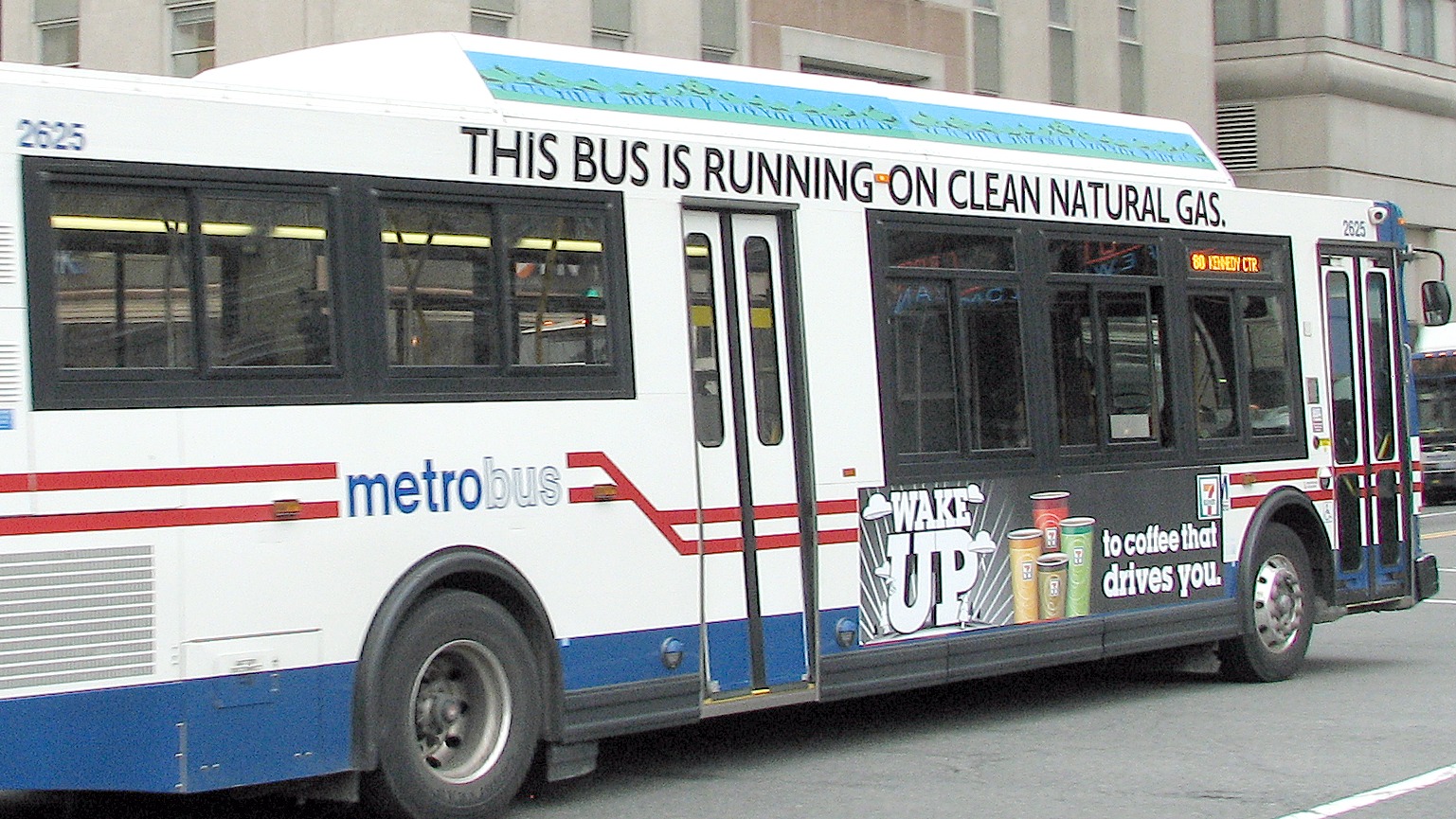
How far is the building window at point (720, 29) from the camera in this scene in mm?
29750

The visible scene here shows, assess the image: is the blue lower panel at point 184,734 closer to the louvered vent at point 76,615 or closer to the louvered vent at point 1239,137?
the louvered vent at point 76,615

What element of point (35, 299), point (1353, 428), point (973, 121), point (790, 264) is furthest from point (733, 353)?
point (1353, 428)

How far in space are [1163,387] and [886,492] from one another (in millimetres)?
2691

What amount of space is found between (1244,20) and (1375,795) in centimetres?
4623

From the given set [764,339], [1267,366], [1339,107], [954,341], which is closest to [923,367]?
[954,341]

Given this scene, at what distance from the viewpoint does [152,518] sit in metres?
7.12

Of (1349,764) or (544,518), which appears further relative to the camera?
(1349,764)

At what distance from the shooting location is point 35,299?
696 centimetres

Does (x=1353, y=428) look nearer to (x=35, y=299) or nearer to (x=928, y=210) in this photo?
(x=928, y=210)

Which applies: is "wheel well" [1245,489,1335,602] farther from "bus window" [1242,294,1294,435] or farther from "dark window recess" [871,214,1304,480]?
"bus window" [1242,294,1294,435]

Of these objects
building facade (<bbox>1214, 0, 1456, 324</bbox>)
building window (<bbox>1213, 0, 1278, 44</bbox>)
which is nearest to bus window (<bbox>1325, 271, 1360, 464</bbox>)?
building facade (<bbox>1214, 0, 1456, 324</bbox>)

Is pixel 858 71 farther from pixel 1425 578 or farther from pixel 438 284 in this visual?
pixel 438 284

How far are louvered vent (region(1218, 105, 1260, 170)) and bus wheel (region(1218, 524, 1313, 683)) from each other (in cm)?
3939

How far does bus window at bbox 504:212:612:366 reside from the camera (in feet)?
27.8
